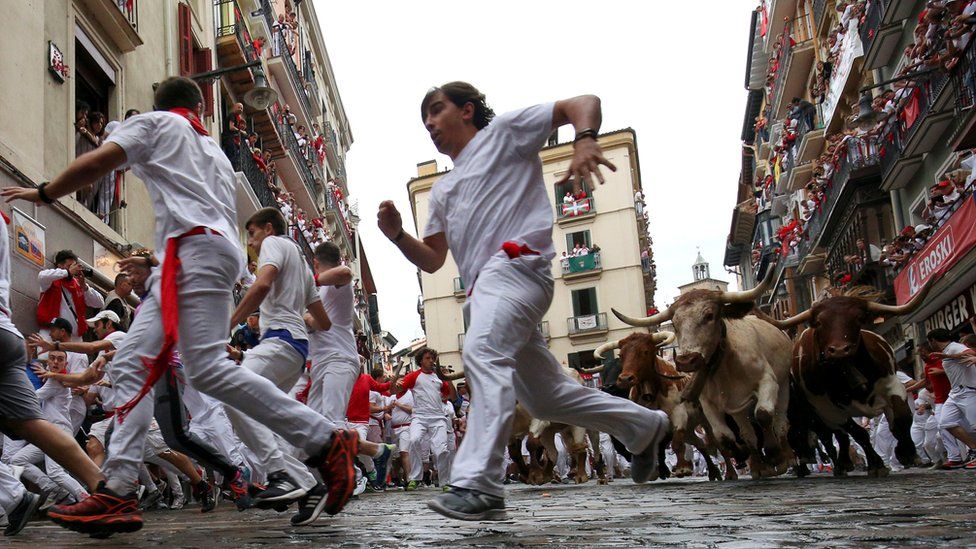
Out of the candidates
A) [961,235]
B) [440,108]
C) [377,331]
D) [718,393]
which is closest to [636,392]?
[718,393]

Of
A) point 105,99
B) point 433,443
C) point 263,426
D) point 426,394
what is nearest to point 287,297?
point 263,426

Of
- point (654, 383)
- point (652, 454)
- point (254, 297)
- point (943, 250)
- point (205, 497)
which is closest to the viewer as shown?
point (652, 454)

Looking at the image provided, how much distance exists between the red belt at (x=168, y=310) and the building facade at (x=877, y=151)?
6.72 meters

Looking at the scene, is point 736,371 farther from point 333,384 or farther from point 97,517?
point 97,517

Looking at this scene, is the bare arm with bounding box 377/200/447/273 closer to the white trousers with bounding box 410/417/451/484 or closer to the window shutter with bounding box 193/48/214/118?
the white trousers with bounding box 410/417/451/484

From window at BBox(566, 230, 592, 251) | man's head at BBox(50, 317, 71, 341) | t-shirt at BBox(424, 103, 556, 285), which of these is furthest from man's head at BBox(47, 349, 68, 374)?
window at BBox(566, 230, 592, 251)

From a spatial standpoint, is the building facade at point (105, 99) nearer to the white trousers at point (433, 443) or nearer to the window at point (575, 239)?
the white trousers at point (433, 443)

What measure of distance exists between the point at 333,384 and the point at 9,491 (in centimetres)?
254

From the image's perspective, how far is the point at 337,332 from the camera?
7.78 metres

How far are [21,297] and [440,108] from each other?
29.0 ft

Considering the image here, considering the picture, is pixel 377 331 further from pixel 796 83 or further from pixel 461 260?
pixel 461 260

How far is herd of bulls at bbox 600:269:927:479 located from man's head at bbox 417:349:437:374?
505 centimetres

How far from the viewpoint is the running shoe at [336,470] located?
4.49 metres

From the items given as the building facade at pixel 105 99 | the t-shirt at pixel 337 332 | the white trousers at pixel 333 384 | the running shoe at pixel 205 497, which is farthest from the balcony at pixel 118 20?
the white trousers at pixel 333 384
